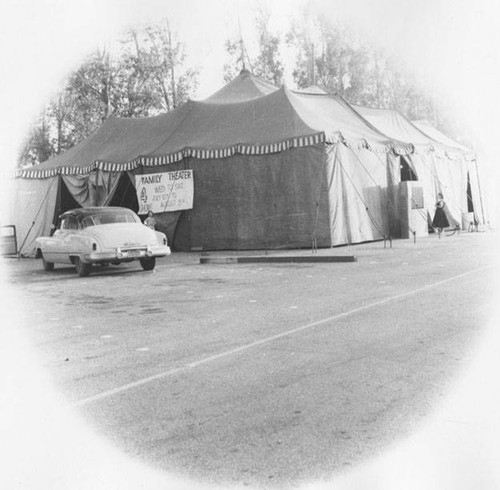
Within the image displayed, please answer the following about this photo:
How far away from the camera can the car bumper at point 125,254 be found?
11.3 metres

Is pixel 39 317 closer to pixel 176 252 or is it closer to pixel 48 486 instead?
pixel 48 486

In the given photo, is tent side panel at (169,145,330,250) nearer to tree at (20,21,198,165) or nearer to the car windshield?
tree at (20,21,198,165)

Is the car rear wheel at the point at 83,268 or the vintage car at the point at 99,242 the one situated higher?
the vintage car at the point at 99,242

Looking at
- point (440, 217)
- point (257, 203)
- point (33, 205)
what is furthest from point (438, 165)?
point (33, 205)

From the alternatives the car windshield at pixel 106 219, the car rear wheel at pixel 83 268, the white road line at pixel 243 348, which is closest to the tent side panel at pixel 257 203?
the car windshield at pixel 106 219

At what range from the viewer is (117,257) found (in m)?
11.5

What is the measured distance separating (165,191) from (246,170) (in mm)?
2484

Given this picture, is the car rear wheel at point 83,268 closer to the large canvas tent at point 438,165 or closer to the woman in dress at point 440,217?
the large canvas tent at point 438,165

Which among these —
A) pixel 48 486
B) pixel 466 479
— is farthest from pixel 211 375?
pixel 466 479

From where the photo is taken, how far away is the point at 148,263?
1231cm

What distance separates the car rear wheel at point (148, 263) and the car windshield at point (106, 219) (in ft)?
3.24

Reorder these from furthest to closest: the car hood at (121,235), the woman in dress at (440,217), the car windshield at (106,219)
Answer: the woman in dress at (440,217) < the car windshield at (106,219) < the car hood at (121,235)

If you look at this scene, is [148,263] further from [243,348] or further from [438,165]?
[438,165]

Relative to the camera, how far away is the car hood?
1166 cm
